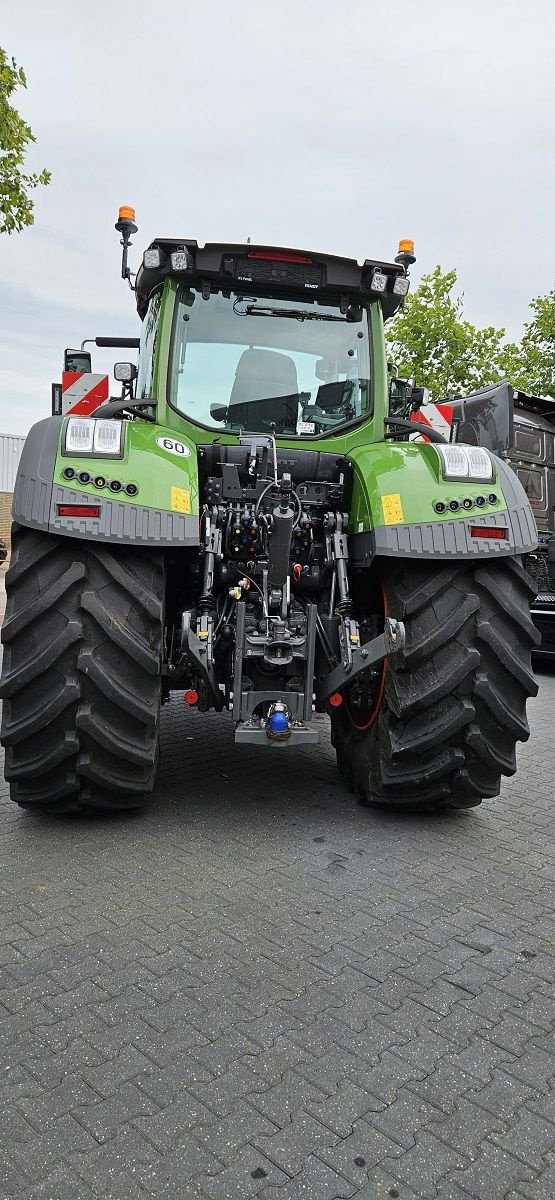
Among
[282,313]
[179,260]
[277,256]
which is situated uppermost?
[277,256]

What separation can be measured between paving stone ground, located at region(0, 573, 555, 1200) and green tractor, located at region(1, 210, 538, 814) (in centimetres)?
40

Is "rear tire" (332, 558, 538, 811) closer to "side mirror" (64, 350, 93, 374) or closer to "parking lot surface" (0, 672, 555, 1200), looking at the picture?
"parking lot surface" (0, 672, 555, 1200)

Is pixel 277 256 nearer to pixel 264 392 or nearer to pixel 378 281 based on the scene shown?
pixel 378 281

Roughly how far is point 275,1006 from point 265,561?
7.19 feet

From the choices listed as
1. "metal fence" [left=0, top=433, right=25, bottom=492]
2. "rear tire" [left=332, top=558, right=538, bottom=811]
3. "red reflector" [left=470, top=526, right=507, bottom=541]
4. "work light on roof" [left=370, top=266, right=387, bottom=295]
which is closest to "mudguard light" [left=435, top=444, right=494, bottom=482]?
"red reflector" [left=470, top=526, right=507, bottom=541]

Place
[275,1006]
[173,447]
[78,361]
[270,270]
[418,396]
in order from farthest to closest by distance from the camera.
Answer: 1. [78,361]
2. [418,396]
3. [270,270]
4. [173,447]
5. [275,1006]

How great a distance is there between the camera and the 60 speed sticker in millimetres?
4051

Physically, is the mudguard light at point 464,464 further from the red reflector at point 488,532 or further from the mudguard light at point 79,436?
the mudguard light at point 79,436

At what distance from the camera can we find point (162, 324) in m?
4.54

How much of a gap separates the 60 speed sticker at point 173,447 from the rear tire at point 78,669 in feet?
1.70

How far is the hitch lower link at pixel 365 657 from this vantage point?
152 inches

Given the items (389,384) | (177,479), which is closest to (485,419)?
(389,384)

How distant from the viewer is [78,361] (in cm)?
585

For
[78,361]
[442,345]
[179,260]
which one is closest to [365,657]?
[179,260]
